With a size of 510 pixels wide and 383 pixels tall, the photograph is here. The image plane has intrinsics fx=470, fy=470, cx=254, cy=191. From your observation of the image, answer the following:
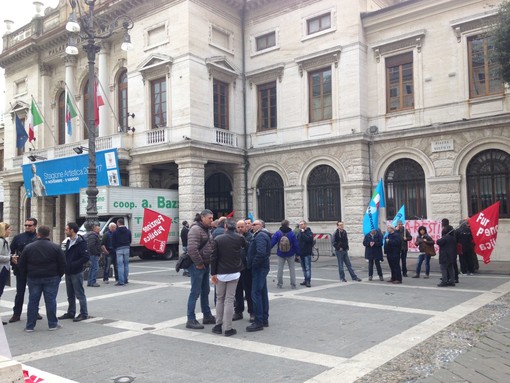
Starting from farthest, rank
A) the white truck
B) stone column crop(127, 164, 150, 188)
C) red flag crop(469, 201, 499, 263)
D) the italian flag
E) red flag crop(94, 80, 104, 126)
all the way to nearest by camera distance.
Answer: the italian flag, stone column crop(127, 164, 150, 188), red flag crop(94, 80, 104, 126), the white truck, red flag crop(469, 201, 499, 263)

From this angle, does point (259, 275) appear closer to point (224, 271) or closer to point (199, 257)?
point (224, 271)

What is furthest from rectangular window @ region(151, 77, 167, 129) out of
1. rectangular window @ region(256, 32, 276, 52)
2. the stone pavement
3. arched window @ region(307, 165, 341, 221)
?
the stone pavement

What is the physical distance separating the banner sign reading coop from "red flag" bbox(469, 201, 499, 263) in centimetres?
1569

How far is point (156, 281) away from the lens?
1357cm

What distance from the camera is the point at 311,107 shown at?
22.5 m

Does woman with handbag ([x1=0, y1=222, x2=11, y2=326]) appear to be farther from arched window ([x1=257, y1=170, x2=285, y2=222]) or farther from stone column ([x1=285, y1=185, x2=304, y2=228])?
arched window ([x1=257, y1=170, x2=285, y2=222])

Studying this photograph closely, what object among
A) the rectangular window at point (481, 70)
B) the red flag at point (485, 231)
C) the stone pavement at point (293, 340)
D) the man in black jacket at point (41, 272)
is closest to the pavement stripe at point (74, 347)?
the stone pavement at point (293, 340)

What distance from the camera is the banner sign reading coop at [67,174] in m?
22.6

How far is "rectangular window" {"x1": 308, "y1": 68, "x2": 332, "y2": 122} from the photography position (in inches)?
863

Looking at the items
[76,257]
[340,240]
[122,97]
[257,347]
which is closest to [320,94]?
[340,240]

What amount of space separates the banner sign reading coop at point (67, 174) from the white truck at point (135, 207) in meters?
1.95

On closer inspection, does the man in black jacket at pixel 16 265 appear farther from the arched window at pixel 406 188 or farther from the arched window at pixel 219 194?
the arched window at pixel 219 194

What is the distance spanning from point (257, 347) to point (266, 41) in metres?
20.2

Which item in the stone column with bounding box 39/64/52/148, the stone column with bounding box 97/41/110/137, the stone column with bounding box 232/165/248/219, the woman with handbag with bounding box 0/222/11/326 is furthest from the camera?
the stone column with bounding box 39/64/52/148
